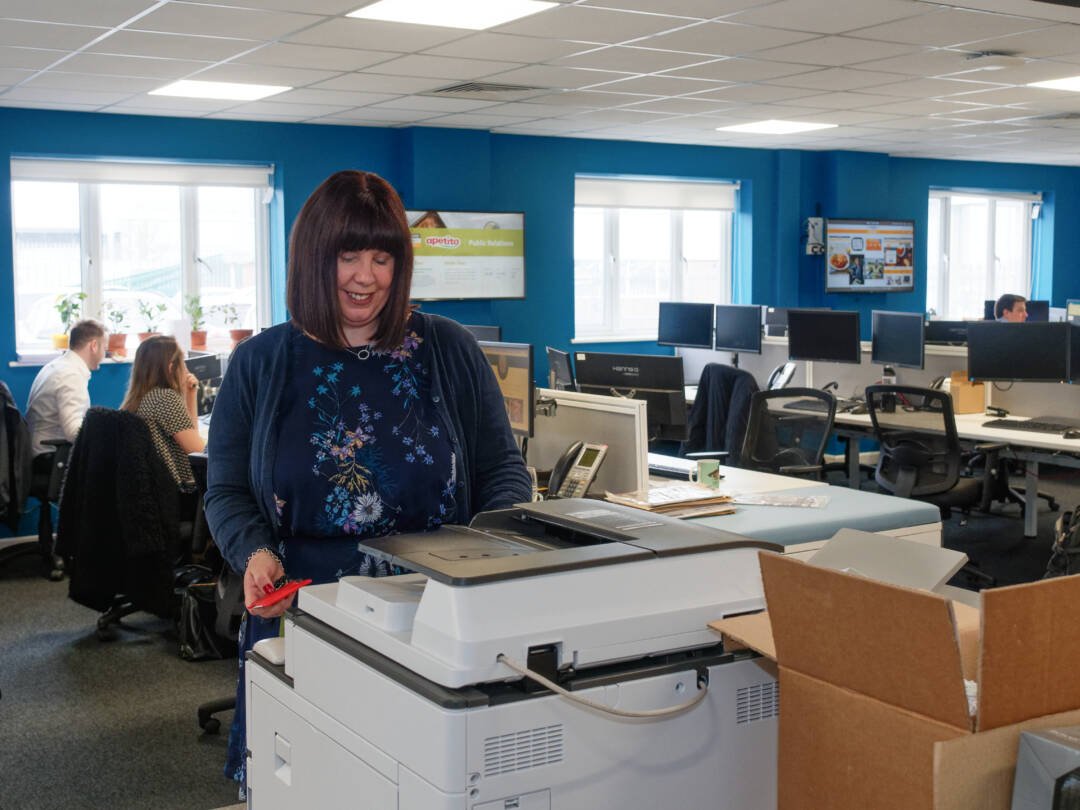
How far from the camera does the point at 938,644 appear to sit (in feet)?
3.99

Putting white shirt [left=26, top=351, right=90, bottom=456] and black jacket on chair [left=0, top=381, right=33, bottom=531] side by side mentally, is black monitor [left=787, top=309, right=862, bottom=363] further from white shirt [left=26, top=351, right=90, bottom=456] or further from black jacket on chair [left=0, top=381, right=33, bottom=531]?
black jacket on chair [left=0, top=381, right=33, bottom=531]

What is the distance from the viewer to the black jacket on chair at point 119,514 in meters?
4.23

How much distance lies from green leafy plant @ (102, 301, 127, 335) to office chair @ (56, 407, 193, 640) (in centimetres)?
323

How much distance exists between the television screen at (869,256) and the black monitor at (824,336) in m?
2.90

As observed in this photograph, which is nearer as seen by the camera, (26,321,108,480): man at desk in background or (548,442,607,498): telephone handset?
(548,442,607,498): telephone handset

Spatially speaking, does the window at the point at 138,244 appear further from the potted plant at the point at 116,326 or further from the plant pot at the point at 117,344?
the plant pot at the point at 117,344

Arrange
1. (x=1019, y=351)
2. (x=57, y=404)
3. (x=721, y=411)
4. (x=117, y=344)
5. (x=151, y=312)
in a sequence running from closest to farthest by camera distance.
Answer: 1. (x=57, y=404)
2. (x=721, y=411)
3. (x=1019, y=351)
4. (x=117, y=344)
5. (x=151, y=312)

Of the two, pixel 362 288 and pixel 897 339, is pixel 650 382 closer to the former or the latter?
pixel 897 339

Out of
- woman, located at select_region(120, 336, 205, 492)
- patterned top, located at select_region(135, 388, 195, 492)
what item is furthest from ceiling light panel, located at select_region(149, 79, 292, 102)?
patterned top, located at select_region(135, 388, 195, 492)

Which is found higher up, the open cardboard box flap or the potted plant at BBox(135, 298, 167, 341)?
the potted plant at BBox(135, 298, 167, 341)

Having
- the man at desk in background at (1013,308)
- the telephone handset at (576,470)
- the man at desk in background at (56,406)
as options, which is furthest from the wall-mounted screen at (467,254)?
the telephone handset at (576,470)

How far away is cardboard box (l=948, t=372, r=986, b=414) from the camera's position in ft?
20.9

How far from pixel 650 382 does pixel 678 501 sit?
1977 millimetres

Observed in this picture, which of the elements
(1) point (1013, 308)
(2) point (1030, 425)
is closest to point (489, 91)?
(2) point (1030, 425)
